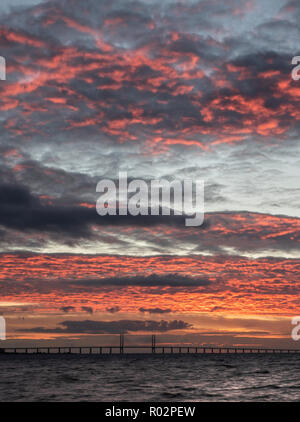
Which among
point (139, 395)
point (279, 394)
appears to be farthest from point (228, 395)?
point (139, 395)

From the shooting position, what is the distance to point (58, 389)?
235ft
